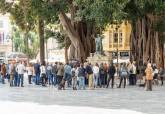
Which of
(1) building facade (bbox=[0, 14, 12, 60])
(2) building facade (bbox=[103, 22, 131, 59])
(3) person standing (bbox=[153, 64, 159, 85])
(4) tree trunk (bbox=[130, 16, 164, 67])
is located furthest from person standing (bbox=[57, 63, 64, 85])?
(1) building facade (bbox=[0, 14, 12, 60])

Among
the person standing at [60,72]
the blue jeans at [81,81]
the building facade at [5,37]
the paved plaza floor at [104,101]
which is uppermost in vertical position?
the building facade at [5,37]

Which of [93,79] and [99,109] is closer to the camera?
[99,109]

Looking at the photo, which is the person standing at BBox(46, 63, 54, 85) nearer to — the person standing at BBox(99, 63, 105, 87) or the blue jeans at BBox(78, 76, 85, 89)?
the person standing at BBox(99, 63, 105, 87)

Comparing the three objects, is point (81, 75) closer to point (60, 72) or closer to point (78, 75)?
point (78, 75)

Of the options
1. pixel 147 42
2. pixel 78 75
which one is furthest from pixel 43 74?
pixel 147 42

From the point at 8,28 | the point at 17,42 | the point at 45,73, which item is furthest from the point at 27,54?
the point at 45,73

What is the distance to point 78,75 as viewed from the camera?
32.3 m

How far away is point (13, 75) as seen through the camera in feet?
117

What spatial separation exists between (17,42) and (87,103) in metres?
75.3

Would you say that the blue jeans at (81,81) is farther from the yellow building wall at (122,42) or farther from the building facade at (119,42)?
the building facade at (119,42)

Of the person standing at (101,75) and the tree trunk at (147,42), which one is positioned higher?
the tree trunk at (147,42)

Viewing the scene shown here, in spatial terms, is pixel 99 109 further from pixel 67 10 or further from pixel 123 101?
pixel 67 10

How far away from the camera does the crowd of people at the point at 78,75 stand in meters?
32.8

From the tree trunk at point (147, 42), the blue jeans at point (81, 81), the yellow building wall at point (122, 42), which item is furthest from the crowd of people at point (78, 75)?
the yellow building wall at point (122, 42)
